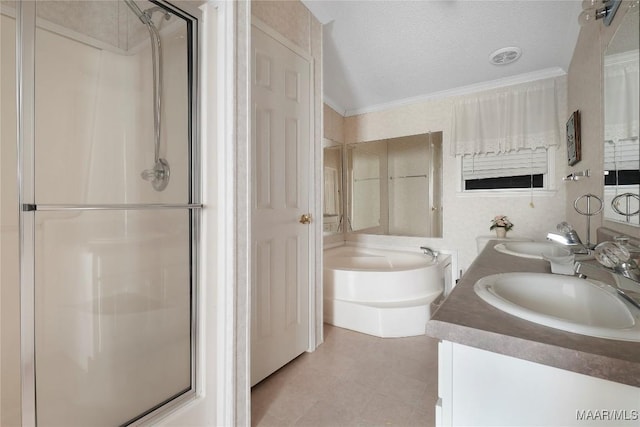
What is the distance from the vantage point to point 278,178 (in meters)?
1.87

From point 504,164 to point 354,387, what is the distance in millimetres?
2634

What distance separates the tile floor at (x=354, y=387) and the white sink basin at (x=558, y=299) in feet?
3.01

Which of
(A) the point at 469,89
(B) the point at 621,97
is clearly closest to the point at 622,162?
(B) the point at 621,97

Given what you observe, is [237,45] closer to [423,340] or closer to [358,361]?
[358,361]

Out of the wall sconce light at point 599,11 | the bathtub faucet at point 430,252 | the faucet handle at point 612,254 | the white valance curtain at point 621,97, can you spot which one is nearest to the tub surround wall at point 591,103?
the wall sconce light at point 599,11

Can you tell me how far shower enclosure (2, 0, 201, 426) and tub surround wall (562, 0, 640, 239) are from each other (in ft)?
6.03

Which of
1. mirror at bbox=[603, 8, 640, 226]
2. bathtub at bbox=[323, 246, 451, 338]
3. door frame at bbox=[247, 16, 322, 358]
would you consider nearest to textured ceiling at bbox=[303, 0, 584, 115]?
door frame at bbox=[247, 16, 322, 358]

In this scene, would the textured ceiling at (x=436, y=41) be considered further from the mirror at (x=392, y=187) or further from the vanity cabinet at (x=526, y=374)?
the vanity cabinet at (x=526, y=374)

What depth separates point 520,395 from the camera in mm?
594

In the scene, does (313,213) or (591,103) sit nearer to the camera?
(591,103)

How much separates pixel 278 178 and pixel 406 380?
1.51 metres

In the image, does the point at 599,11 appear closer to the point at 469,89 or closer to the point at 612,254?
the point at 612,254

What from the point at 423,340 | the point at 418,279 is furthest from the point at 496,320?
the point at 418,279

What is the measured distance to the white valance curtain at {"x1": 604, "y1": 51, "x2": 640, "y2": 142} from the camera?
37.9 inches
